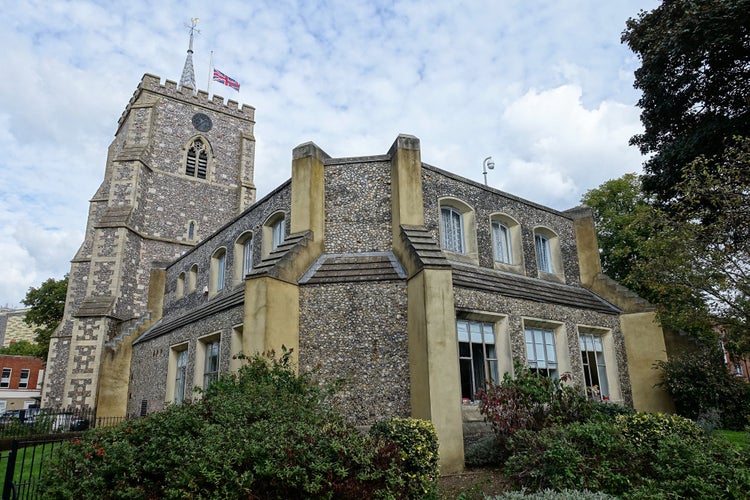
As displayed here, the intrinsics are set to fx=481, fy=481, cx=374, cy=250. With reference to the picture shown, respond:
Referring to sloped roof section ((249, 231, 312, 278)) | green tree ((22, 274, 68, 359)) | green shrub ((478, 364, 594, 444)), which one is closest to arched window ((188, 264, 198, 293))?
sloped roof section ((249, 231, 312, 278))

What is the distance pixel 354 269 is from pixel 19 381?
52334mm

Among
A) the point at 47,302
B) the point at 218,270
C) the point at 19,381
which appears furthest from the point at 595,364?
the point at 19,381

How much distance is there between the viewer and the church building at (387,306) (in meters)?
10.5

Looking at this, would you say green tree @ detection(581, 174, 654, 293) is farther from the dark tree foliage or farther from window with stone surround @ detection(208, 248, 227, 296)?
window with stone surround @ detection(208, 248, 227, 296)

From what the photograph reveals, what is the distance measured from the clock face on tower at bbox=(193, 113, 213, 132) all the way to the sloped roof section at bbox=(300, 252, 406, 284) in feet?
81.3

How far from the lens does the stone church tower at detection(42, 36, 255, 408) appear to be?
2295cm

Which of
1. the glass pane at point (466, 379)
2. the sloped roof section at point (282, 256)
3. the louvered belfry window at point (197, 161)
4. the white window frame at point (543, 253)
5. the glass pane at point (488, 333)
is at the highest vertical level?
the louvered belfry window at point (197, 161)

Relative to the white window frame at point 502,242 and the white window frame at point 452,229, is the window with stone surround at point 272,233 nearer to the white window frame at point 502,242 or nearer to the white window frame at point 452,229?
the white window frame at point 452,229

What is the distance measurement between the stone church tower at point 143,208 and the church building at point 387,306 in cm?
23

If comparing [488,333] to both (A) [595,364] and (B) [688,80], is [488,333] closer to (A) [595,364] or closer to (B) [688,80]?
(A) [595,364]

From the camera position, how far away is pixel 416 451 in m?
7.29

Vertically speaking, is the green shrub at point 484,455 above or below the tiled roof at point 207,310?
below

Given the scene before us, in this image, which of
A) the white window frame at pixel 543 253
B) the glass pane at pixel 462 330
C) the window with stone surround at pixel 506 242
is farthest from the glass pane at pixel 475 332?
the white window frame at pixel 543 253

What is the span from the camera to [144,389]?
1872 cm
